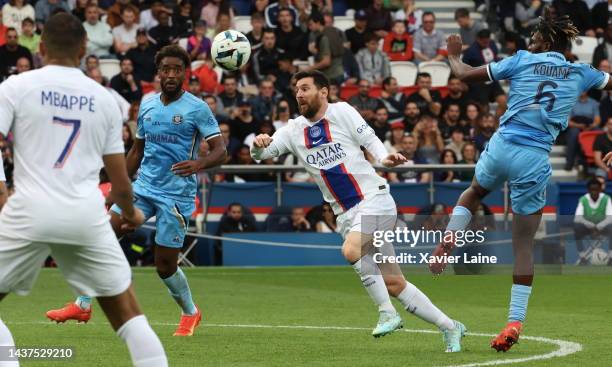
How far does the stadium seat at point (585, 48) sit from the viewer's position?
96.1 ft

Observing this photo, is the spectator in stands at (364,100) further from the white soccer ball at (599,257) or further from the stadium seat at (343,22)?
the white soccer ball at (599,257)

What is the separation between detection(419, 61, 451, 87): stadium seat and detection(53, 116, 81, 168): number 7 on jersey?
20730mm

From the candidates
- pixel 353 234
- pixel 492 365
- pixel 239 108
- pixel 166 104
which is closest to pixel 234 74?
pixel 239 108

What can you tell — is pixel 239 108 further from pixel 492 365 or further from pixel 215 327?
pixel 492 365

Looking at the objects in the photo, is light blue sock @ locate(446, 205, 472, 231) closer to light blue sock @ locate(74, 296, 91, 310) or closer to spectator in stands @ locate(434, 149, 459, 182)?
light blue sock @ locate(74, 296, 91, 310)

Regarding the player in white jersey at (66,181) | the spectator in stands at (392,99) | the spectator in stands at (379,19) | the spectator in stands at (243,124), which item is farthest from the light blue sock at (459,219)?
the spectator in stands at (379,19)

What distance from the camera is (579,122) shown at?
25562mm

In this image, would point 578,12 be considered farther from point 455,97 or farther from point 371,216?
point 371,216

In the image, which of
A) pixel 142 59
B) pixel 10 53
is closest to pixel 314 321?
pixel 10 53

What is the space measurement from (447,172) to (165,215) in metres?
11.5

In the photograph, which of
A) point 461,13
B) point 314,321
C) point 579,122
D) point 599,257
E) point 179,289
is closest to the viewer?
point 179,289

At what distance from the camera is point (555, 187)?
22.8 m

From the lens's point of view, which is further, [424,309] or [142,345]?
[424,309]

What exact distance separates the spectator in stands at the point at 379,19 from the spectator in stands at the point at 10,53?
780 centimetres
